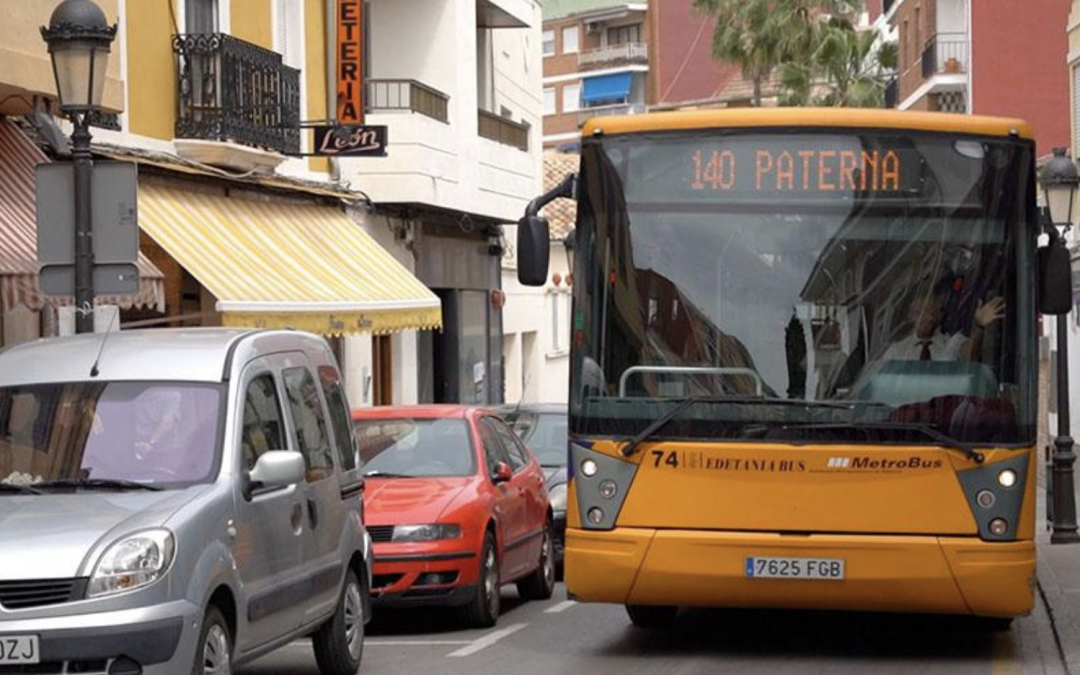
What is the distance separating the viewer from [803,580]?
41.0 ft

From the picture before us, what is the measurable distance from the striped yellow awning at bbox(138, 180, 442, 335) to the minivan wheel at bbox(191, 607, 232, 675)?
11.1 m

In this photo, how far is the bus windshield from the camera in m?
12.5

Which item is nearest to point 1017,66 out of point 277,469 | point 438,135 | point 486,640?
point 438,135

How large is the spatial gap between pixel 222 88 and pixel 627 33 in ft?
263

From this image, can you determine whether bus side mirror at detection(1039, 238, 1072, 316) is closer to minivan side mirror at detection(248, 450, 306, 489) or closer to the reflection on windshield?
the reflection on windshield

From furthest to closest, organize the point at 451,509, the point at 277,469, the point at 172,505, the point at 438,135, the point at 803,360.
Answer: the point at 438,135 → the point at 451,509 → the point at 803,360 → the point at 277,469 → the point at 172,505

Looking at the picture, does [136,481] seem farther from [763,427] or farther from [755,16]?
[755,16]

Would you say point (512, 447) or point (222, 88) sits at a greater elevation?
point (222, 88)

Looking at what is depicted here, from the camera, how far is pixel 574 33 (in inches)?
4124

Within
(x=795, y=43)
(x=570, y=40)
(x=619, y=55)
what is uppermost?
(x=570, y=40)

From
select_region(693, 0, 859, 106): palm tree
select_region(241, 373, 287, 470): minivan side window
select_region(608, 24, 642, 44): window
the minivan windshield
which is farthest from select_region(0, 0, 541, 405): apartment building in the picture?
select_region(608, 24, 642, 44): window

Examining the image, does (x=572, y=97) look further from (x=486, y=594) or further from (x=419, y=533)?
Answer: (x=419, y=533)

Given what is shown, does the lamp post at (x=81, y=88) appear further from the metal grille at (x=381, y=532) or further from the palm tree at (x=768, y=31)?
the palm tree at (x=768, y=31)

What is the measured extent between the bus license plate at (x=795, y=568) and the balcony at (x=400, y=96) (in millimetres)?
17954
